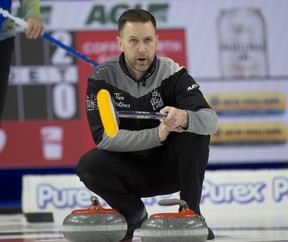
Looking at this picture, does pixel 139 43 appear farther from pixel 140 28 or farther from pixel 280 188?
pixel 280 188

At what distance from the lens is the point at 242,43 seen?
7.71 m

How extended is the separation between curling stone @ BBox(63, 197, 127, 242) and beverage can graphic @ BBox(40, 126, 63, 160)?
13.5 ft

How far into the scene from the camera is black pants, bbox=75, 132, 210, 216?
3.53 metres

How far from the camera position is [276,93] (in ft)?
25.2

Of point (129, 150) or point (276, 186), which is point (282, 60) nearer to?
point (276, 186)

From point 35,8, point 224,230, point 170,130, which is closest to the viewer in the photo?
point 170,130

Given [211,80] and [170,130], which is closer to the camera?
[170,130]

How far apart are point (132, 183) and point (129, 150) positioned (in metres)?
0.23

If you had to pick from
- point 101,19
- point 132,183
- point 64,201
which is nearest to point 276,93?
point 101,19

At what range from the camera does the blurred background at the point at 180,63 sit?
7430 mm

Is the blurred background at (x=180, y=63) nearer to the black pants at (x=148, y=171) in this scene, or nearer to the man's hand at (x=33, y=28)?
the man's hand at (x=33, y=28)

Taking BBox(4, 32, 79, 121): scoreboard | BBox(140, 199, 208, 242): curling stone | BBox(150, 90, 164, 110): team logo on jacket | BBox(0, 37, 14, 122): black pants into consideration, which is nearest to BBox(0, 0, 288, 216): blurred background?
BBox(4, 32, 79, 121): scoreboard

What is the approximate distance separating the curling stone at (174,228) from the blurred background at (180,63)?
14.4 feet

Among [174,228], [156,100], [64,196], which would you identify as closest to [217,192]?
[64,196]
